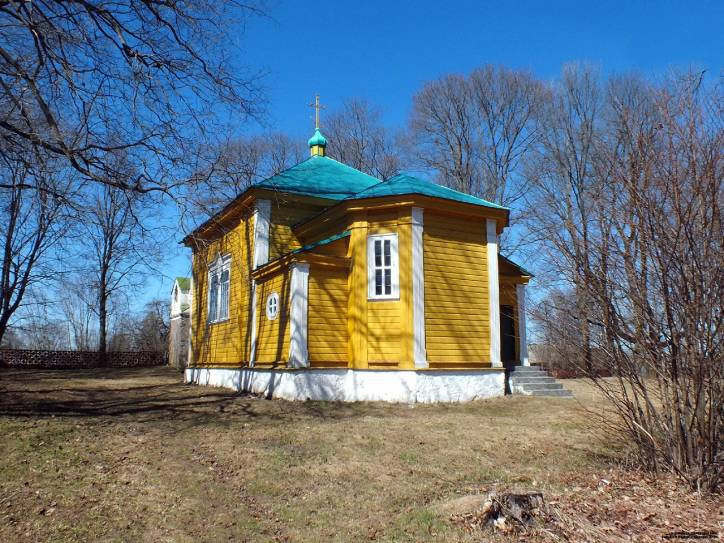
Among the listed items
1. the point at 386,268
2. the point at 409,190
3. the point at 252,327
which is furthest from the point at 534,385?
the point at 252,327

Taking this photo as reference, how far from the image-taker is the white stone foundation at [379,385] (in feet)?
41.9

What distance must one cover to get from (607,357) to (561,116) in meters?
24.6

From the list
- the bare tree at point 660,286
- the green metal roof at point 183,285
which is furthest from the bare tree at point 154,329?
the bare tree at point 660,286

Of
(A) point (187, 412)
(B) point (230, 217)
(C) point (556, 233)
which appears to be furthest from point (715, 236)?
(B) point (230, 217)

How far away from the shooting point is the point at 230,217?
17109 mm

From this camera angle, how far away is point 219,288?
18.6 m

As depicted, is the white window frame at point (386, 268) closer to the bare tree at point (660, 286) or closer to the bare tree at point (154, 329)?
the bare tree at point (660, 286)

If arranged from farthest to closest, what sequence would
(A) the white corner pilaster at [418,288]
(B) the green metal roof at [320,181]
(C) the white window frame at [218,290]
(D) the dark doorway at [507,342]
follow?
(C) the white window frame at [218,290] → (D) the dark doorway at [507,342] → (B) the green metal roof at [320,181] → (A) the white corner pilaster at [418,288]

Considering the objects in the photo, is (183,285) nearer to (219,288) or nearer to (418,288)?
(219,288)

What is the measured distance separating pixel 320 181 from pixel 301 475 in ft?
37.7

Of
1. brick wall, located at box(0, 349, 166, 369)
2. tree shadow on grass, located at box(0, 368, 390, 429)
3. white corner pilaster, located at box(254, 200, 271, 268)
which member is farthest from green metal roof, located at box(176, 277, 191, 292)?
white corner pilaster, located at box(254, 200, 271, 268)

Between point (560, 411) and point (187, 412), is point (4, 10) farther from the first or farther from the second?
point (560, 411)

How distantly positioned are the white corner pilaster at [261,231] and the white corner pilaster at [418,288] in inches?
183

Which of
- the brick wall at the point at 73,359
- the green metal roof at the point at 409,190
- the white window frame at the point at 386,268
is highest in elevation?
the green metal roof at the point at 409,190
